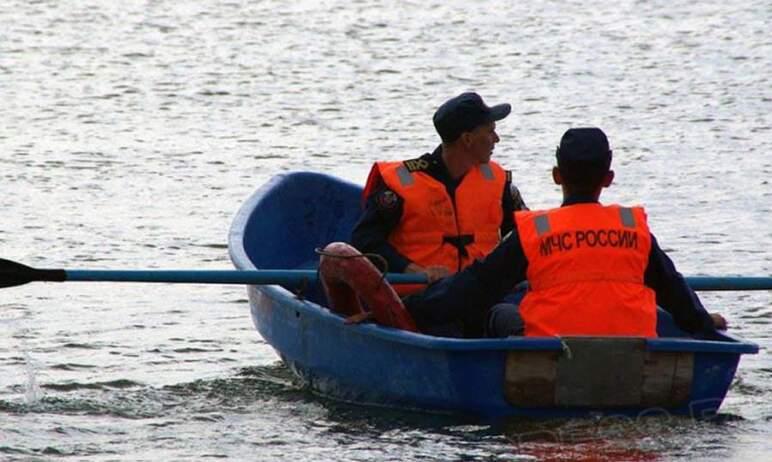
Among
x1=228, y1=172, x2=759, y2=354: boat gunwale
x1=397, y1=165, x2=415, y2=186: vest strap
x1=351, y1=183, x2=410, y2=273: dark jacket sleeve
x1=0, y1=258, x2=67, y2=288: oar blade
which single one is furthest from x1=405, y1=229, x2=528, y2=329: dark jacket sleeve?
x1=0, y1=258, x2=67, y2=288: oar blade

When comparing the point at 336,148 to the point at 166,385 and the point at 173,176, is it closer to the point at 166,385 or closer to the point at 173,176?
the point at 173,176

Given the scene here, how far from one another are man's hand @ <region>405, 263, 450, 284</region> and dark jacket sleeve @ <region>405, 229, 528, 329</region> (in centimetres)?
28

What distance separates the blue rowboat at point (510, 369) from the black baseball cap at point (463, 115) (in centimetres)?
86

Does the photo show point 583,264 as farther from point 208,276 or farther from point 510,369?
point 208,276

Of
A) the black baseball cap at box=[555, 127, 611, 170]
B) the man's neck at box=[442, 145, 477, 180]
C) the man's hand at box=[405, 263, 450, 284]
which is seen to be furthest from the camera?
the man's neck at box=[442, 145, 477, 180]

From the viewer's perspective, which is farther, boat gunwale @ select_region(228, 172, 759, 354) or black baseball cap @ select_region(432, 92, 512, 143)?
black baseball cap @ select_region(432, 92, 512, 143)

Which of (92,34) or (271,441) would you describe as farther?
(92,34)

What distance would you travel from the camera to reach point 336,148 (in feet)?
52.7

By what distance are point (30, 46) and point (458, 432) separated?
14827 mm

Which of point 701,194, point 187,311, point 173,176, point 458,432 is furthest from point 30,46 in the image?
point 458,432

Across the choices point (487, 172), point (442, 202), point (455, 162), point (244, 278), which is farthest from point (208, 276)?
point (487, 172)

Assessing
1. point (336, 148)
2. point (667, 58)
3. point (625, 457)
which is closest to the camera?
point (625, 457)

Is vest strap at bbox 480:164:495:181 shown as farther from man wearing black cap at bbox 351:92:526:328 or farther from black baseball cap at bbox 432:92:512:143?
black baseball cap at bbox 432:92:512:143

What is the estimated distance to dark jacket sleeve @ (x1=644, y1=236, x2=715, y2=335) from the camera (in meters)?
8.03
